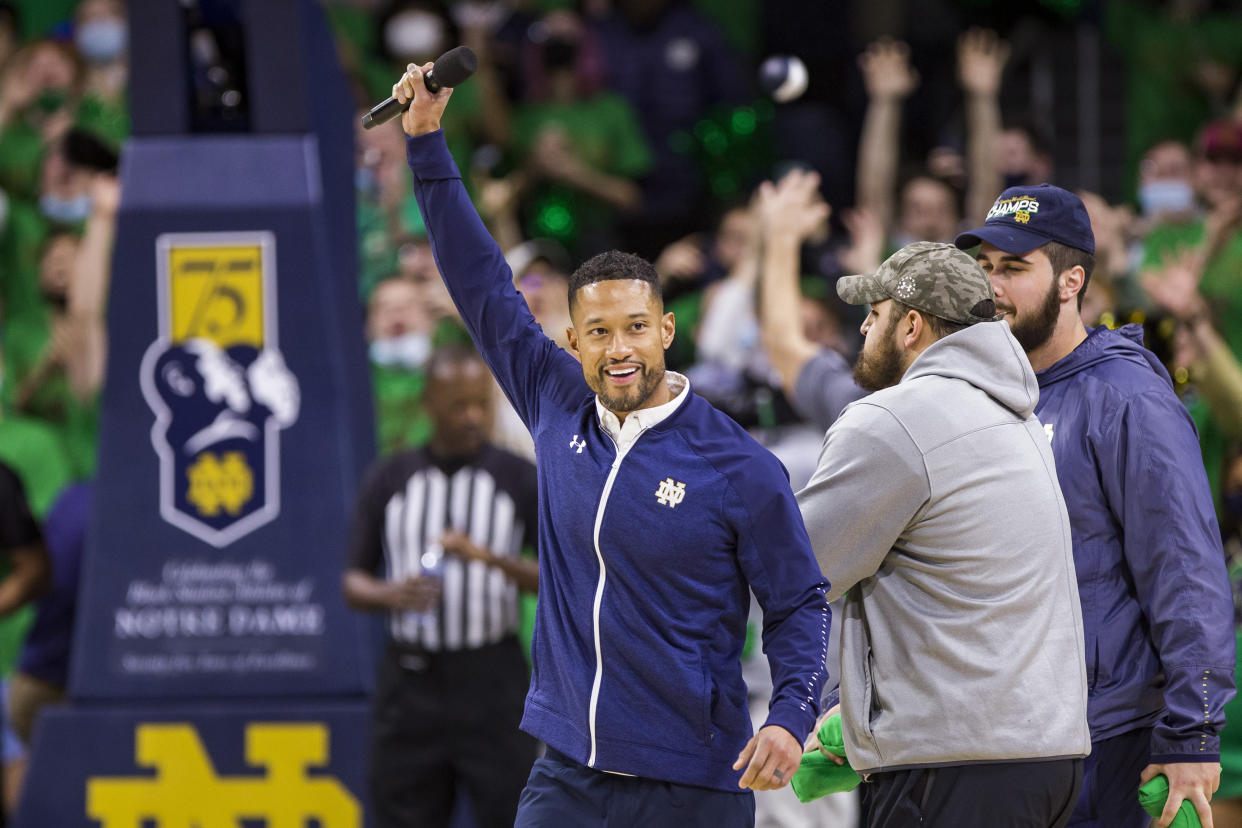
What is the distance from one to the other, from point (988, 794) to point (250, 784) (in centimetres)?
385

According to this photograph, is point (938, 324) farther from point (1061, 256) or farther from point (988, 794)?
point (988, 794)

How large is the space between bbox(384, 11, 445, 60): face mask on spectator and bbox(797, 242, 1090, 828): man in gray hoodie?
757 centimetres

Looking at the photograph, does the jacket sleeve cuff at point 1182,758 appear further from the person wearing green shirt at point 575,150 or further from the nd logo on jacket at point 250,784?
the person wearing green shirt at point 575,150

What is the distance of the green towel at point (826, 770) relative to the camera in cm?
408

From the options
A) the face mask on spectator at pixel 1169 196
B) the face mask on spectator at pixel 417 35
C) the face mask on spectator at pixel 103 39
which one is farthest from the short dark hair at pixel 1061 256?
the face mask on spectator at pixel 103 39

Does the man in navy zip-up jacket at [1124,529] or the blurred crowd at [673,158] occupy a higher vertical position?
the blurred crowd at [673,158]

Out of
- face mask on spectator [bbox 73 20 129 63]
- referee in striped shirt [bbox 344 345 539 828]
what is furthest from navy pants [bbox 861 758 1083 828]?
face mask on spectator [bbox 73 20 129 63]

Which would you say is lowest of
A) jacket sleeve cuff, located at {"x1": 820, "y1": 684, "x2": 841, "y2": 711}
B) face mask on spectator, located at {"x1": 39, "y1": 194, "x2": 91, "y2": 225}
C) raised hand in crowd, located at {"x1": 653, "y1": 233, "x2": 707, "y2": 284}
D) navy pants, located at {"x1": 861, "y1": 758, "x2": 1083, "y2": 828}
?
navy pants, located at {"x1": 861, "y1": 758, "x2": 1083, "y2": 828}

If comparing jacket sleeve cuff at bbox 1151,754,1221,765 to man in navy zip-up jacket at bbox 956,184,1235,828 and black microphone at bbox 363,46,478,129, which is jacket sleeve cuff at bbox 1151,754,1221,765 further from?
black microphone at bbox 363,46,478,129

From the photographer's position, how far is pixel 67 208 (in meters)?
10.6

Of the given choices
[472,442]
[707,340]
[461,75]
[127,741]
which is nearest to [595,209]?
[707,340]

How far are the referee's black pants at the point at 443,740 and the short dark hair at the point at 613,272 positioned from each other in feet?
8.95

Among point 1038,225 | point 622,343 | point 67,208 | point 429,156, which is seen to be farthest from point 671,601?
point 67,208

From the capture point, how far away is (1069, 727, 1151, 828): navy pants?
4.05 metres
